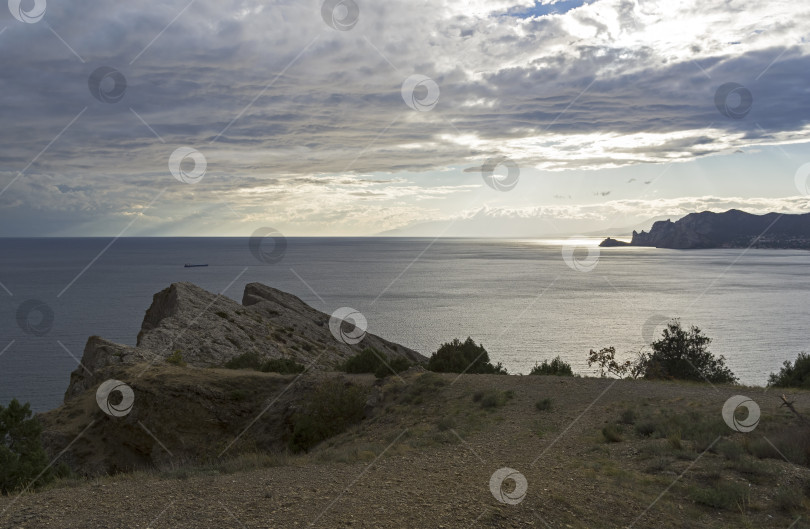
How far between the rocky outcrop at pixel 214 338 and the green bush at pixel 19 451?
11.4ft

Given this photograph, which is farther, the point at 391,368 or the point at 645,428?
the point at 391,368

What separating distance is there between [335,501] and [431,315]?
8136cm

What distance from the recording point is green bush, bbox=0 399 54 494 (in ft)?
52.4

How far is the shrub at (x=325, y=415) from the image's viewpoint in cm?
1711

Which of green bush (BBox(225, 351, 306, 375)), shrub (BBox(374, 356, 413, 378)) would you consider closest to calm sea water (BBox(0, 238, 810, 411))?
green bush (BBox(225, 351, 306, 375))

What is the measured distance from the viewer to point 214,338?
31.1 meters

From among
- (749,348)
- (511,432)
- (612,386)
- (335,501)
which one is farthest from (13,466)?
(749,348)

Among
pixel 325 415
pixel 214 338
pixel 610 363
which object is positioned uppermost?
pixel 214 338

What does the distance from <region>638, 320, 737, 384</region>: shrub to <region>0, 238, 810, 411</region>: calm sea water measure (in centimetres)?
2047

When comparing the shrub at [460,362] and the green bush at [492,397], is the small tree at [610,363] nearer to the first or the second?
the shrub at [460,362]

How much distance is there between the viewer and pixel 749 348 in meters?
62.4

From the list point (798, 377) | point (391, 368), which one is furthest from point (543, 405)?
point (798, 377)

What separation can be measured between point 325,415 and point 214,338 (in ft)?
52.3

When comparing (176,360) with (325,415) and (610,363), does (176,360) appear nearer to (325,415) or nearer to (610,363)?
(325,415)
